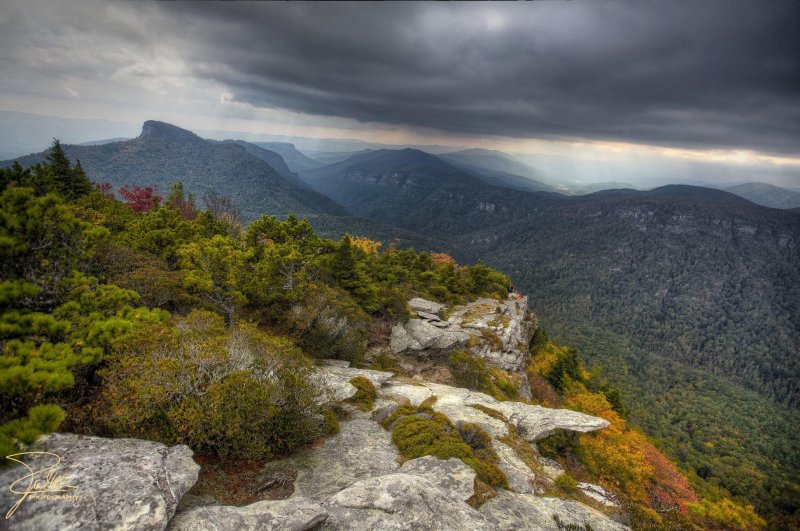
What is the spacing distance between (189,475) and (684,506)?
2993cm

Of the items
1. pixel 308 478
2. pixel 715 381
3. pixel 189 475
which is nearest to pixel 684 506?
pixel 308 478

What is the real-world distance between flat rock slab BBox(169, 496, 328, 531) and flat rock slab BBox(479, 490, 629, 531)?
503cm

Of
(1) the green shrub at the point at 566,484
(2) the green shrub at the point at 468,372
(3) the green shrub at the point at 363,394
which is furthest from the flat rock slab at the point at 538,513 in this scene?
(2) the green shrub at the point at 468,372

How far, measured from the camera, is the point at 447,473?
1087 cm

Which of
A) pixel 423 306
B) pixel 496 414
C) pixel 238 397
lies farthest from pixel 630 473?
pixel 238 397

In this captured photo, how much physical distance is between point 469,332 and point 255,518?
1130 inches

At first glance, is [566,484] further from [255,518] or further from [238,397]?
[238,397]

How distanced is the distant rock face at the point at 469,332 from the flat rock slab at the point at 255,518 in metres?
20.8

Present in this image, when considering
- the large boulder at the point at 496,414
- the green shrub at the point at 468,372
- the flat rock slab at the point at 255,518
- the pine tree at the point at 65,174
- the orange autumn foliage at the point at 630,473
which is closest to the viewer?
the flat rock slab at the point at 255,518

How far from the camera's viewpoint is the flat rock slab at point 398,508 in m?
7.48

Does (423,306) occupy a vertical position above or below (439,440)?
below

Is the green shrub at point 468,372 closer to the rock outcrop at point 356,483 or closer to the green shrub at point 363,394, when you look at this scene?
the rock outcrop at point 356,483

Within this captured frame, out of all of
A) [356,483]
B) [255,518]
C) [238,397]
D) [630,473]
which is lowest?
[630,473]

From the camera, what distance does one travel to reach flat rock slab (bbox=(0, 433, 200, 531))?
5.45m
